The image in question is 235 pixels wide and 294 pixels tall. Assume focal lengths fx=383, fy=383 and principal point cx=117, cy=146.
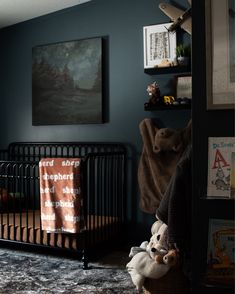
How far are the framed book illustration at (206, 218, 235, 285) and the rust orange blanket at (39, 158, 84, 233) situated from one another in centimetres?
128

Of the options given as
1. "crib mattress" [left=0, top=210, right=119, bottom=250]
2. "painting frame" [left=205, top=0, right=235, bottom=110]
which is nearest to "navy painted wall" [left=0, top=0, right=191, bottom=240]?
"crib mattress" [left=0, top=210, right=119, bottom=250]

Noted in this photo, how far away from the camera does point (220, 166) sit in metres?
1.71

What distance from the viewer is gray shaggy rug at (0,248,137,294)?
95.7 inches

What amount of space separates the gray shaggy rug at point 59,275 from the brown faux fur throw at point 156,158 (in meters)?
0.56

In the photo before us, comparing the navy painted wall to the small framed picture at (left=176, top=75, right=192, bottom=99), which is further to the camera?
the navy painted wall

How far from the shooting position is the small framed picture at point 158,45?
3291 mm

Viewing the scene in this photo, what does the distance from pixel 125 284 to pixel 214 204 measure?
3.55 feet

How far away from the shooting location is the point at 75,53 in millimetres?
3773

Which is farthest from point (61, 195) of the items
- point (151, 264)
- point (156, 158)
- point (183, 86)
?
point (183, 86)

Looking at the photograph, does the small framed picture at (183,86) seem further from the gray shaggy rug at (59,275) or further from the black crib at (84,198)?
the gray shaggy rug at (59,275)

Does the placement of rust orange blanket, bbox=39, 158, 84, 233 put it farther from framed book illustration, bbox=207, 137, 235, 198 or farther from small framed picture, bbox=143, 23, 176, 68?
framed book illustration, bbox=207, 137, 235, 198

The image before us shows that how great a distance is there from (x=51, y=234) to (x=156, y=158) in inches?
42.1

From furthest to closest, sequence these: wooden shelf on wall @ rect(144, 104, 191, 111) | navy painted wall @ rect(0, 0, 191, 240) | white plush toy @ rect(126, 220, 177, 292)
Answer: navy painted wall @ rect(0, 0, 191, 240), wooden shelf on wall @ rect(144, 104, 191, 111), white plush toy @ rect(126, 220, 177, 292)

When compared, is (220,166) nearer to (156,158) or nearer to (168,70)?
(156,158)
